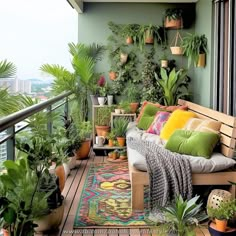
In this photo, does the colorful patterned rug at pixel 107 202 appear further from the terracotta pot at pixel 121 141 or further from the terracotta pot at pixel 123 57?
the terracotta pot at pixel 123 57

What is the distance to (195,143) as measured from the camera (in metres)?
3.43

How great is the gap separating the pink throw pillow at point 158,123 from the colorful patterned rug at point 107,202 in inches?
26.4

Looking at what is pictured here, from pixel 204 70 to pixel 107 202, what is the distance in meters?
3.14

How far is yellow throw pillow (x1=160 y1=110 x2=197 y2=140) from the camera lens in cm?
432

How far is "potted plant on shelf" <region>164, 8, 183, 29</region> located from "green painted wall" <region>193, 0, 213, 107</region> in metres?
0.32

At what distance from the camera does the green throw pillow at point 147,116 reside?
505 centimetres

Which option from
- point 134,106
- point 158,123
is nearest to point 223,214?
point 158,123

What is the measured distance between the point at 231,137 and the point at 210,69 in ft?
7.05

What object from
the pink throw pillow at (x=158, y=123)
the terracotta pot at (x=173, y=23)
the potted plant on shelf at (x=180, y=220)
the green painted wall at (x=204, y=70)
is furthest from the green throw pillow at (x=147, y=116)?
the potted plant on shelf at (x=180, y=220)

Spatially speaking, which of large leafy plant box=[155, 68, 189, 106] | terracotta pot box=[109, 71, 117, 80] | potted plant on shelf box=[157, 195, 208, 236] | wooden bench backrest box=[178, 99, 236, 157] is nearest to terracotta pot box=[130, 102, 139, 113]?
large leafy plant box=[155, 68, 189, 106]

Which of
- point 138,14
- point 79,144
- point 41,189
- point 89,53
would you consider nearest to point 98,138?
point 79,144

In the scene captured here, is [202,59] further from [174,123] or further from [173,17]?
[174,123]

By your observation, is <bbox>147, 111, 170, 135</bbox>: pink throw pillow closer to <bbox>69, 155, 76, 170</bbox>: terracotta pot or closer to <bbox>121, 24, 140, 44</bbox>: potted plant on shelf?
<bbox>69, 155, 76, 170</bbox>: terracotta pot

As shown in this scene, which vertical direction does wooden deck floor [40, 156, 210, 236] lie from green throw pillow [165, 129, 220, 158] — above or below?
below
